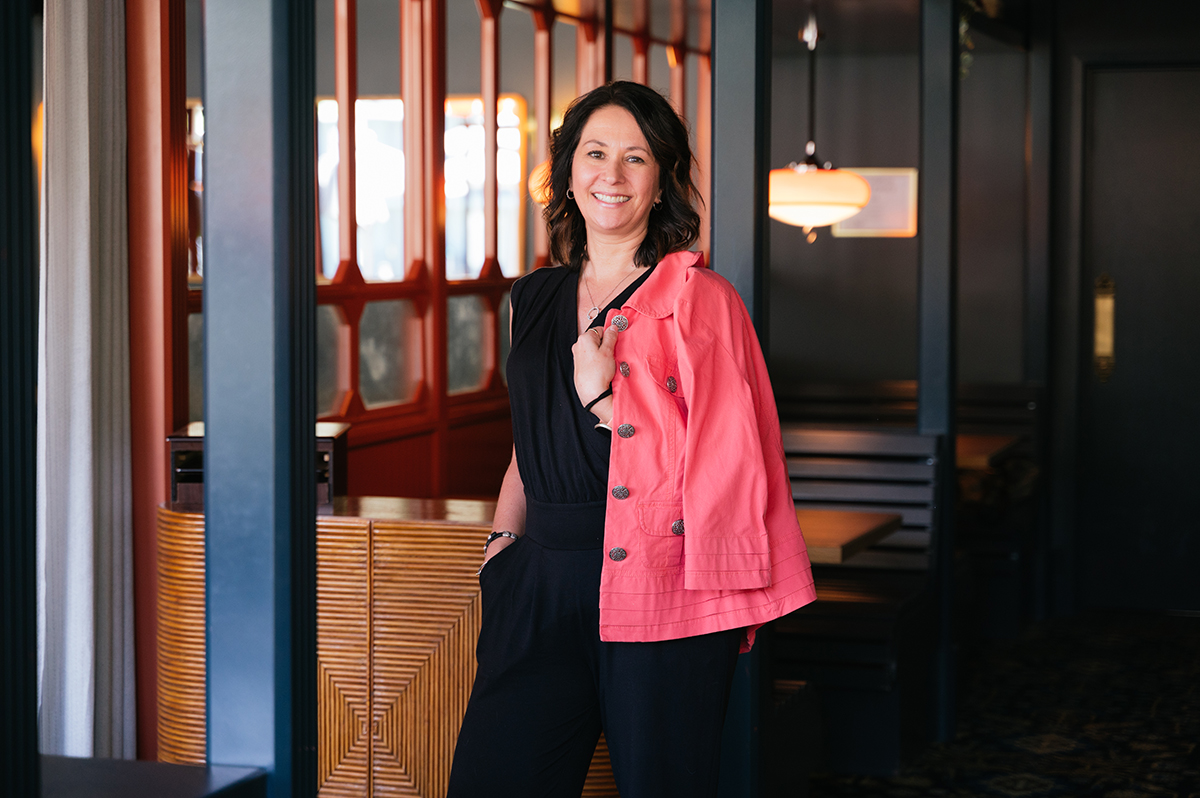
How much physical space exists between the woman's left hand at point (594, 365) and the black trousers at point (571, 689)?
0.62 ft

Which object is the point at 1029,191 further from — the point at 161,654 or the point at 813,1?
the point at 161,654

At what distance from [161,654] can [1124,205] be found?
543 cm

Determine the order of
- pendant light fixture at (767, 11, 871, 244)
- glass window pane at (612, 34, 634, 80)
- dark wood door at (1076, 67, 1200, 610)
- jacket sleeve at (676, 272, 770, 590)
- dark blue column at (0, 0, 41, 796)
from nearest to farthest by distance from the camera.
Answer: dark blue column at (0, 0, 41, 796) < jacket sleeve at (676, 272, 770, 590) < pendant light fixture at (767, 11, 871, 244) < dark wood door at (1076, 67, 1200, 610) < glass window pane at (612, 34, 634, 80)

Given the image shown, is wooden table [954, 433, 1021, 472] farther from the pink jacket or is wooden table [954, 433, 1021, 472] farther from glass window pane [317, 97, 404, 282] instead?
the pink jacket

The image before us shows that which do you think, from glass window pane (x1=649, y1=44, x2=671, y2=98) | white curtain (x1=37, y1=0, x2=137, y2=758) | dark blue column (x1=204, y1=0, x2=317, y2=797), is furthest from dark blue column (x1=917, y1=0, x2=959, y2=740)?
dark blue column (x1=204, y1=0, x2=317, y2=797)

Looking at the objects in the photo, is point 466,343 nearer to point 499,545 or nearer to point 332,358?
point 332,358

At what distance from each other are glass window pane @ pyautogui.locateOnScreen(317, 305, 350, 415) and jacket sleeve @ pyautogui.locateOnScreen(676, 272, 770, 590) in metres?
2.88

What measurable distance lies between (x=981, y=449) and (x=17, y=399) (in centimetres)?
507

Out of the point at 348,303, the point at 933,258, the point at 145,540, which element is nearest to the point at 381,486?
the point at 348,303

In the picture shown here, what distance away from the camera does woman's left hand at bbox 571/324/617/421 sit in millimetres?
2109

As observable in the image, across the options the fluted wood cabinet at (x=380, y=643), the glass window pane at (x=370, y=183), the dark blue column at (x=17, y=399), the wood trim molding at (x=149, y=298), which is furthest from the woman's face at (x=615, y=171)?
the glass window pane at (x=370, y=183)

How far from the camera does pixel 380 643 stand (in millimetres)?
3434

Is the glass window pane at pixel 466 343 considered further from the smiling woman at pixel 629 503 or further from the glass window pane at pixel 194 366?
the smiling woman at pixel 629 503

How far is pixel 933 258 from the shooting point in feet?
16.9
